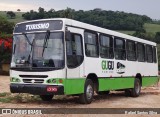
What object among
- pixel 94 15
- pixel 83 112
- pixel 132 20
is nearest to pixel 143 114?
pixel 83 112

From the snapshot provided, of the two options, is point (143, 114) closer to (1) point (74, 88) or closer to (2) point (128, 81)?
(1) point (74, 88)

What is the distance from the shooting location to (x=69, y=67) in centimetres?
1456

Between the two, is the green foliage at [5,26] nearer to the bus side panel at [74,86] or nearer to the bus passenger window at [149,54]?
the bus passenger window at [149,54]

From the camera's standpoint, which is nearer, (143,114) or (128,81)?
(143,114)

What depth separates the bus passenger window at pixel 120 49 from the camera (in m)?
19.0

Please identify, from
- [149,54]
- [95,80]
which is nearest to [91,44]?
[95,80]

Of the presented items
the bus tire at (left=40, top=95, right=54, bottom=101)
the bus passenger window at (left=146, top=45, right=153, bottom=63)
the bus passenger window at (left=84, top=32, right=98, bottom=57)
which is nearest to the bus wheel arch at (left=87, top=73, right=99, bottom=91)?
the bus passenger window at (left=84, top=32, right=98, bottom=57)

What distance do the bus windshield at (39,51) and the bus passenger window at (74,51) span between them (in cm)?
35

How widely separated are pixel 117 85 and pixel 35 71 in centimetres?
561

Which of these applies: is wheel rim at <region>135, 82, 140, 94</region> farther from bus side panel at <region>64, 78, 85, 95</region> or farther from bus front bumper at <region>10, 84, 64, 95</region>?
bus front bumper at <region>10, 84, 64, 95</region>

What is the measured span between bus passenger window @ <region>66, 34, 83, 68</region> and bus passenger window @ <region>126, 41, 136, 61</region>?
224 inches

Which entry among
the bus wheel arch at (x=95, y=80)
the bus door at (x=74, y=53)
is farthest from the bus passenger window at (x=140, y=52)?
the bus door at (x=74, y=53)

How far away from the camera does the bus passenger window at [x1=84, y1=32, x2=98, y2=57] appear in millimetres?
15977

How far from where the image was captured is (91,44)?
16375 millimetres
